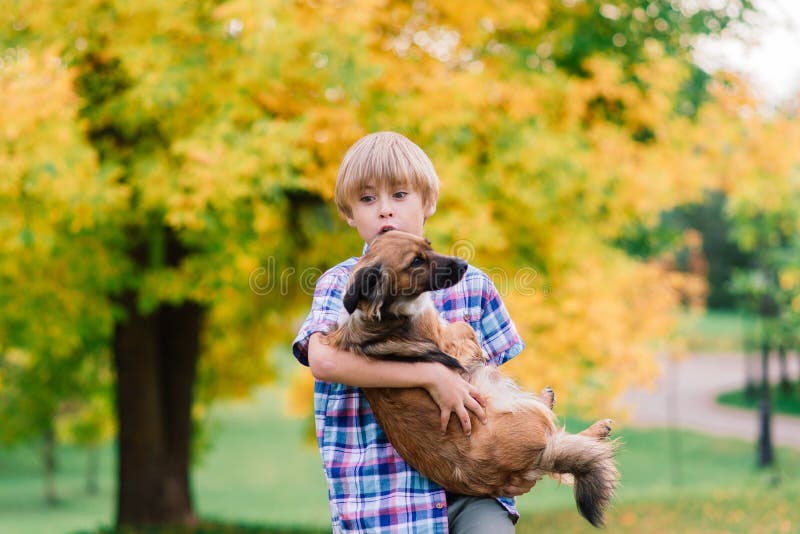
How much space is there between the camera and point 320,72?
6621mm

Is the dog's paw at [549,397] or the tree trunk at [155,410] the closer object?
the dog's paw at [549,397]

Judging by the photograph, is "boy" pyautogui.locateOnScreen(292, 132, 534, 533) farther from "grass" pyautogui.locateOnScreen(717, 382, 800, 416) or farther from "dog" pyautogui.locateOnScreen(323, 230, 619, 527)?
"grass" pyautogui.locateOnScreen(717, 382, 800, 416)

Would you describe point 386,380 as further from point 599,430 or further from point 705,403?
point 705,403

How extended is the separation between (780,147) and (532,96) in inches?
148

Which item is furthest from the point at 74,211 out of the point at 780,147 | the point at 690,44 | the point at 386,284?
the point at 780,147

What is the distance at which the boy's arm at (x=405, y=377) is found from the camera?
2.47 m

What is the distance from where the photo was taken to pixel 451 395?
2.47m

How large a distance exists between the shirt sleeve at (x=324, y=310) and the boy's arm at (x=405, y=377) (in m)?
0.17

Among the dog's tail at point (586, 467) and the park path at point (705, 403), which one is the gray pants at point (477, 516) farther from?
the park path at point (705, 403)

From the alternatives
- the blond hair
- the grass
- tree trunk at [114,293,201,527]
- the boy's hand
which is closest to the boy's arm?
the boy's hand

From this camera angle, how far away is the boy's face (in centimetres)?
277

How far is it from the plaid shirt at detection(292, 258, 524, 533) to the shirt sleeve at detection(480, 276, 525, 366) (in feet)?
0.29

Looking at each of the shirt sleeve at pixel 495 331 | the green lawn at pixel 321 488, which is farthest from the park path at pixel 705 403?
the shirt sleeve at pixel 495 331

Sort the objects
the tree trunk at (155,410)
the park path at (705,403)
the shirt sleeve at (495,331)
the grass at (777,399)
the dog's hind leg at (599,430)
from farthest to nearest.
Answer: the grass at (777,399), the park path at (705,403), the tree trunk at (155,410), the shirt sleeve at (495,331), the dog's hind leg at (599,430)
